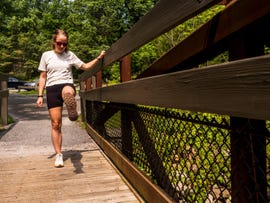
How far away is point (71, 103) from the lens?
376 cm

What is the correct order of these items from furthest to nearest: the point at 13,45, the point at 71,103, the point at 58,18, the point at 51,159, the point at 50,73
A: the point at 58,18 → the point at 13,45 → the point at 51,159 → the point at 50,73 → the point at 71,103

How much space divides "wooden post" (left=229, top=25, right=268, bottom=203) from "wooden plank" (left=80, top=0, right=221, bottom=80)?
0.30 m

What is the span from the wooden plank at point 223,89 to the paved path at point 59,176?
1345mm

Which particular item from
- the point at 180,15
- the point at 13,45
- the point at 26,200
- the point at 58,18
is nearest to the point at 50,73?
the point at 26,200

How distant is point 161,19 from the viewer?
78.2 inches

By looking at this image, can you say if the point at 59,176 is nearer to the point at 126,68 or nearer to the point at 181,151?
the point at 126,68

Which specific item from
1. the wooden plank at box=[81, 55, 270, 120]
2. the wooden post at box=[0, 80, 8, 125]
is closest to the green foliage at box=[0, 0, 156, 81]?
the wooden post at box=[0, 80, 8, 125]

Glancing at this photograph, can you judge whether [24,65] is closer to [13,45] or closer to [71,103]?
[13,45]

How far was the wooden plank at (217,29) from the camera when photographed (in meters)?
1.50

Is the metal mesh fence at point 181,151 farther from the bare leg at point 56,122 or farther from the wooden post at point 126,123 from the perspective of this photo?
the bare leg at point 56,122

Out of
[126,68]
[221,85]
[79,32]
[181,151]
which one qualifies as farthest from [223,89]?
[79,32]

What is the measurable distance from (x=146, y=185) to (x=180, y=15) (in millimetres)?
1451

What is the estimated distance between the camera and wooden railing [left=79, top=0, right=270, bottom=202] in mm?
1229

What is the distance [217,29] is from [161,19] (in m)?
0.31
